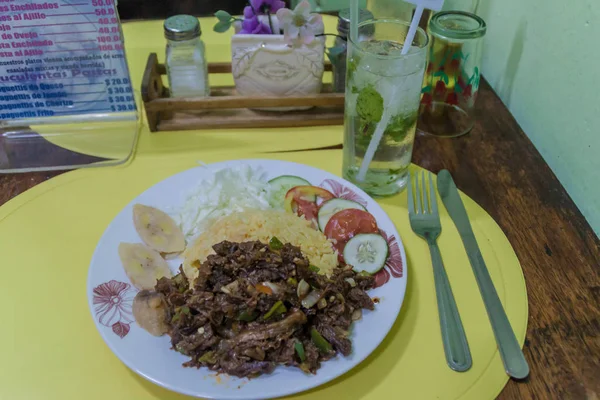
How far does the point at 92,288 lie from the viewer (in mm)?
1001

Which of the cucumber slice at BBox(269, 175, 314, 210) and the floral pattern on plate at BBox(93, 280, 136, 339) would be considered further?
the cucumber slice at BBox(269, 175, 314, 210)

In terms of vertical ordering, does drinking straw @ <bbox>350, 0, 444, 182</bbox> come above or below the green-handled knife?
above

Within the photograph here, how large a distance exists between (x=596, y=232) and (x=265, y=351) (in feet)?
2.89

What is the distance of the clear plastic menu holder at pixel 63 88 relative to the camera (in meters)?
1.35

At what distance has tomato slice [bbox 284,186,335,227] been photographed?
1224 mm

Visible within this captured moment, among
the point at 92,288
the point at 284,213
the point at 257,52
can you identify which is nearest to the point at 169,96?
the point at 257,52

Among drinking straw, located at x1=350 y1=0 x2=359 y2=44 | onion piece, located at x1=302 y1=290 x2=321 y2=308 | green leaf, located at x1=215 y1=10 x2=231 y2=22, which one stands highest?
drinking straw, located at x1=350 y1=0 x2=359 y2=44

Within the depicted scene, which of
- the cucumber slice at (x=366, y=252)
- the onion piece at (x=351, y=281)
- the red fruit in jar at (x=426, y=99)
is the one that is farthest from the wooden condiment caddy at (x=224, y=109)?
the onion piece at (x=351, y=281)

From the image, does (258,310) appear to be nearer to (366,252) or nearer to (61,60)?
(366,252)

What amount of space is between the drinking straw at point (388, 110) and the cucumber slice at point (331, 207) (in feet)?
0.44

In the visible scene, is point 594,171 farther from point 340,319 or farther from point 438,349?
point 340,319

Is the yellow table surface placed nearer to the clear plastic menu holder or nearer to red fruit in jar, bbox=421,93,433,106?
the clear plastic menu holder

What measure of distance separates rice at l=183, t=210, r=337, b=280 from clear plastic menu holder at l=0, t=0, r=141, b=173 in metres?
0.47

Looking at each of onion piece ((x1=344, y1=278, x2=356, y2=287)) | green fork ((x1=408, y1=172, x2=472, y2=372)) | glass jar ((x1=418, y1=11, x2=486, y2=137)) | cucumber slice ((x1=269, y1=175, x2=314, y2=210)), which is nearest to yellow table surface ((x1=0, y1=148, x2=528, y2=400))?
green fork ((x1=408, y1=172, x2=472, y2=372))
